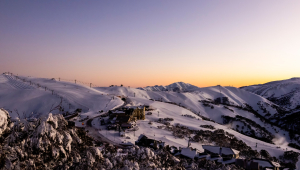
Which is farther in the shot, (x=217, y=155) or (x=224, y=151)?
(x=224, y=151)

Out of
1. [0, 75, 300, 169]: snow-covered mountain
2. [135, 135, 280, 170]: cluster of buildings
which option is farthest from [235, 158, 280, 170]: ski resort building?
[0, 75, 300, 169]: snow-covered mountain

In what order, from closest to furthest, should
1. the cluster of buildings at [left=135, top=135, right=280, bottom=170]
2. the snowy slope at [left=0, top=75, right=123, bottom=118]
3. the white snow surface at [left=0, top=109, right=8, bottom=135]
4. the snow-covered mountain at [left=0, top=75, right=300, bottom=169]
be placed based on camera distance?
the white snow surface at [left=0, top=109, right=8, bottom=135] → the cluster of buildings at [left=135, top=135, right=280, bottom=170] → the snow-covered mountain at [left=0, top=75, right=300, bottom=169] → the snowy slope at [left=0, top=75, right=123, bottom=118]

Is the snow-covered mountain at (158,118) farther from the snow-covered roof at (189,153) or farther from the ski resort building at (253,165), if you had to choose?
the ski resort building at (253,165)

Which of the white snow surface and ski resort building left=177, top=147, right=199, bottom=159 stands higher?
the white snow surface

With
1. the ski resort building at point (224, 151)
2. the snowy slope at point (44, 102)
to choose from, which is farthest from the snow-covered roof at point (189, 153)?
the snowy slope at point (44, 102)

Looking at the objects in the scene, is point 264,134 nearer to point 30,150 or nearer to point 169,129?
point 169,129

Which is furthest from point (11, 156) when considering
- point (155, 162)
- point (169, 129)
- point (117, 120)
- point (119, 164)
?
point (169, 129)

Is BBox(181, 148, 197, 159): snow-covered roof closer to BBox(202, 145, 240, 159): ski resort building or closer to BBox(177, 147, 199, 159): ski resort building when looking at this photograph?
BBox(177, 147, 199, 159): ski resort building

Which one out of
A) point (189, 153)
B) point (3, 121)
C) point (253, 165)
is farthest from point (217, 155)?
point (3, 121)

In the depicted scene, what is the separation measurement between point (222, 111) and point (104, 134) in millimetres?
128995

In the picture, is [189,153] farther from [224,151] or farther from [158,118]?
[158,118]

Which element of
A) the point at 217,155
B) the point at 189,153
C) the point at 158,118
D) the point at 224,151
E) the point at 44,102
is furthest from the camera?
the point at 44,102

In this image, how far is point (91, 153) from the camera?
1356 centimetres

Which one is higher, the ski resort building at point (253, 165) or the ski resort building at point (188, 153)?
the ski resort building at point (188, 153)
